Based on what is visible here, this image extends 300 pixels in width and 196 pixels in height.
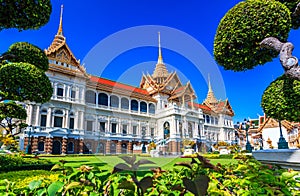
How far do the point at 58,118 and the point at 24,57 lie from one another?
55.7ft

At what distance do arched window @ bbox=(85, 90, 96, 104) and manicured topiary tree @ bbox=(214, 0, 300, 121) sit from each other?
24.4m

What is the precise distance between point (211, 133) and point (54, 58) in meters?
32.8

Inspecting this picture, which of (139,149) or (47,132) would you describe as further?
(139,149)

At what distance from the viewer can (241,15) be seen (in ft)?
15.3

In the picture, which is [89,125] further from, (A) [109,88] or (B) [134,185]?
(B) [134,185]

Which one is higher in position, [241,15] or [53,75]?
[53,75]

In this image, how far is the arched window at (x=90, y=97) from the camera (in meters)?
27.3

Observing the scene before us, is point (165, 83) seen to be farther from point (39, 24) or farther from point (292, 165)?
point (292, 165)

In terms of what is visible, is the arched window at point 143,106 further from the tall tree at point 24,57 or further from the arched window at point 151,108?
the tall tree at point 24,57

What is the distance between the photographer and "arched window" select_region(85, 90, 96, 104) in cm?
2730

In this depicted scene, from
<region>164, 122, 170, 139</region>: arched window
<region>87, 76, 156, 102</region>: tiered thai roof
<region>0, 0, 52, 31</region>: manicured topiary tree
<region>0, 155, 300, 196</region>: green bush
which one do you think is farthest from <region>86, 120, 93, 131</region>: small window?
<region>0, 155, 300, 196</region>: green bush

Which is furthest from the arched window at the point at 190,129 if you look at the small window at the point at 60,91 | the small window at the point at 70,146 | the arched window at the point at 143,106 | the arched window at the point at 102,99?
the small window at the point at 60,91

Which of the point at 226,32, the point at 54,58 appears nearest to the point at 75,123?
the point at 54,58

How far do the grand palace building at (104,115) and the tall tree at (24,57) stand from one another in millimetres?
14009
